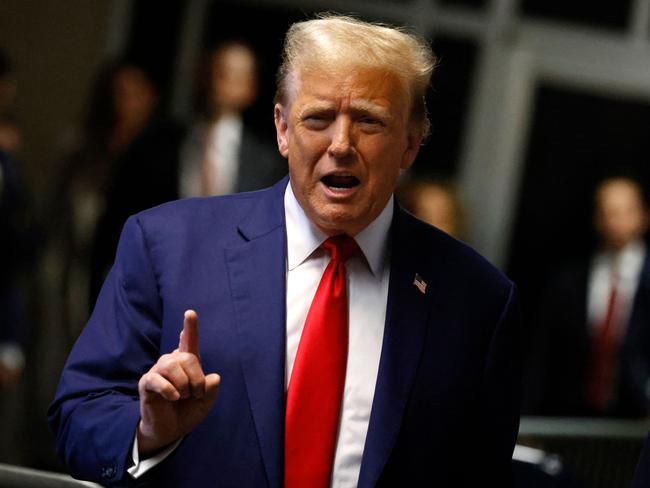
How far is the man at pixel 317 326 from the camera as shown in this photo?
2.93 metres

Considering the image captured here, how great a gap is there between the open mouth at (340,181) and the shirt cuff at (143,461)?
547mm

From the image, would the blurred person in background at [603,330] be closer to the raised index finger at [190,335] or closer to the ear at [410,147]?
the ear at [410,147]

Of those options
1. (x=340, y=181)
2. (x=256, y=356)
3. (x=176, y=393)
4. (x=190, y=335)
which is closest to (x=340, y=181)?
(x=340, y=181)

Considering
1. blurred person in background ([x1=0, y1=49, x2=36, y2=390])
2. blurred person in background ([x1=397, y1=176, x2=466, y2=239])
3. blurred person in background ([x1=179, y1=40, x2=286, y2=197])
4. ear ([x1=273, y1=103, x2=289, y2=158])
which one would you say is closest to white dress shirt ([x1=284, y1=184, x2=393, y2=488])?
ear ([x1=273, y1=103, x2=289, y2=158])

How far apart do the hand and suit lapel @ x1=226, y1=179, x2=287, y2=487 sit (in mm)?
163

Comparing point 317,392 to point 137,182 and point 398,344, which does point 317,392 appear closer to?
point 398,344

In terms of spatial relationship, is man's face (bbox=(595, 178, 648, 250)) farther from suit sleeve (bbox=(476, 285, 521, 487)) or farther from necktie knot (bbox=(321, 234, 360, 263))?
necktie knot (bbox=(321, 234, 360, 263))

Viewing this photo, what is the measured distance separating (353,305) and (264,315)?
193 mm

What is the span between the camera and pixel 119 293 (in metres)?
3.00

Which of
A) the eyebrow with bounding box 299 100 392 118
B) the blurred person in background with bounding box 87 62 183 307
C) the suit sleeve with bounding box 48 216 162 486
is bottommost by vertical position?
the blurred person in background with bounding box 87 62 183 307

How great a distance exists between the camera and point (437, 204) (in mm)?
7000

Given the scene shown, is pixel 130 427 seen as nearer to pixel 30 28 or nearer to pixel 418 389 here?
pixel 418 389

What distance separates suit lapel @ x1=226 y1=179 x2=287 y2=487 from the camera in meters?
2.91

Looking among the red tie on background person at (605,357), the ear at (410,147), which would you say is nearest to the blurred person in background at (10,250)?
the red tie on background person at (605,357)
